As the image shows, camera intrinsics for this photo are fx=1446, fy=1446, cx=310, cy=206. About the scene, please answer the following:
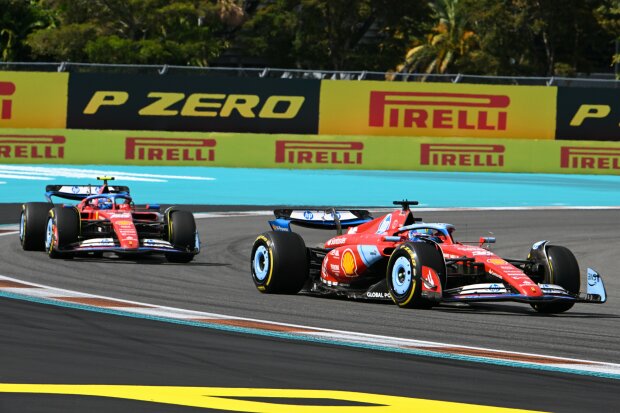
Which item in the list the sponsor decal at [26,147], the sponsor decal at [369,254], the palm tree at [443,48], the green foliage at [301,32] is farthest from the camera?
the palm tree at [443,48]

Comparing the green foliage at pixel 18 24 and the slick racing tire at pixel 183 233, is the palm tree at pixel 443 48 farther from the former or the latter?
the slick racing tire at pixel 183 233

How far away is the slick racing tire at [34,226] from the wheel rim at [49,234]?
231 mm

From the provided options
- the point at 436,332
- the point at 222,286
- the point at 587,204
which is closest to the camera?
the point at 436,332

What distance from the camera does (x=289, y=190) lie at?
2783 cm

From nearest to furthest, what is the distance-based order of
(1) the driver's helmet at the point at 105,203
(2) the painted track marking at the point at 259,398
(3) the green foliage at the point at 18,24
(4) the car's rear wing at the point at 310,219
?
(2) the painted track marking at the point at 259,398, (4) the car's rear wing at the point at 310,219, (1) the driver's helmet at the point at 105,203, (3) the green foliage at the point at 18,24

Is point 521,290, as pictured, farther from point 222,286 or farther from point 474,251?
point 222,286

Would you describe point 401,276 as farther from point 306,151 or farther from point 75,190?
point 306,151

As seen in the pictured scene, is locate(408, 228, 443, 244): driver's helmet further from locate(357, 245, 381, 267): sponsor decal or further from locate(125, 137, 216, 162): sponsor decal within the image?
locate(125, 137, 216, 162): sponsor decal

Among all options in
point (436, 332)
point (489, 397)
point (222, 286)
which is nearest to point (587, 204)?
point (222, 286)

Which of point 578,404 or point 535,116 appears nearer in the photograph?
point 578,404

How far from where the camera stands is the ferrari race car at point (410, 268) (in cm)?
1133

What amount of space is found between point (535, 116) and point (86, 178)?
409 inches

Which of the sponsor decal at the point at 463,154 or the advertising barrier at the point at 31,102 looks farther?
the sponsor decal at the point at 463,154

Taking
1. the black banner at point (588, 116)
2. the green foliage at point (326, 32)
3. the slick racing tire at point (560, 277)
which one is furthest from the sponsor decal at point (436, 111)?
the green foliage at point (326, 32)
